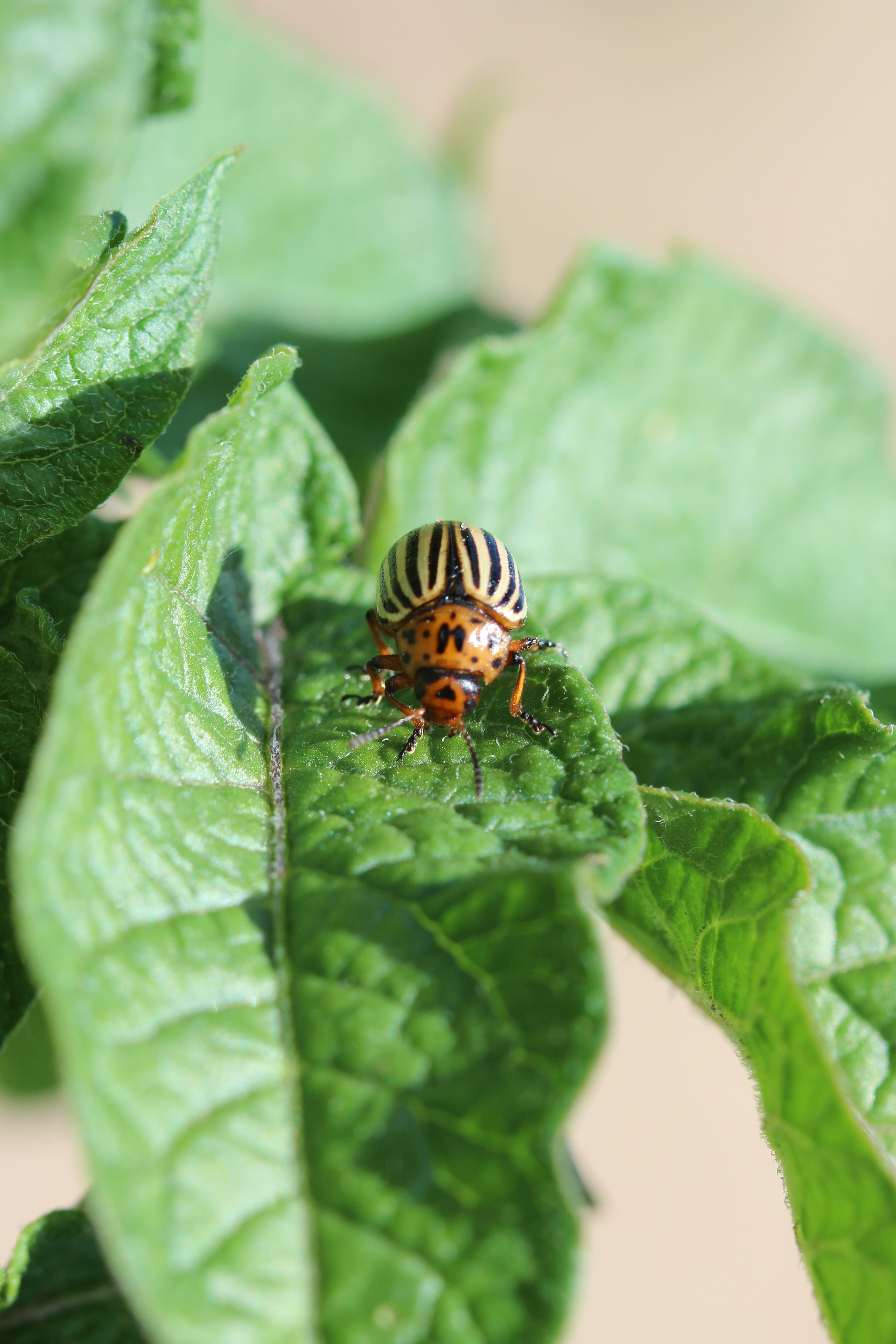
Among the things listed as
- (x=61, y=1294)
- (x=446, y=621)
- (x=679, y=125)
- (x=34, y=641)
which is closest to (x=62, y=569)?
(x=34, y=641)

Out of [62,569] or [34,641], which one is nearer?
[34,641]

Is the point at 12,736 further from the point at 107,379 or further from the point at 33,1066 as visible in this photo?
the point at 33,1066

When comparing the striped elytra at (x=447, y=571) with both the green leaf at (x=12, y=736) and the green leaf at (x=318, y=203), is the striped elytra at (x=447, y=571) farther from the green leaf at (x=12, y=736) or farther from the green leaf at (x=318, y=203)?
the green leaf at (x=318, y=203)

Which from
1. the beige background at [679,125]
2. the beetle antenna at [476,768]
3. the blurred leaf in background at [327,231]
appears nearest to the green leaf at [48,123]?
the beetle antenna at [476,768]

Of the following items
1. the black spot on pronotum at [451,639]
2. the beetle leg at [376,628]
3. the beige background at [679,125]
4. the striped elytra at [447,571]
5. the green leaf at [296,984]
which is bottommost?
the green leaf at [296,984]

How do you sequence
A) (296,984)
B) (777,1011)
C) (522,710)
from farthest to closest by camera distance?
(522,710) → (777,1011) → (296,984)

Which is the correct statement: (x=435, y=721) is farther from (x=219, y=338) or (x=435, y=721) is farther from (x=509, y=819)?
(x=219, y=338)
